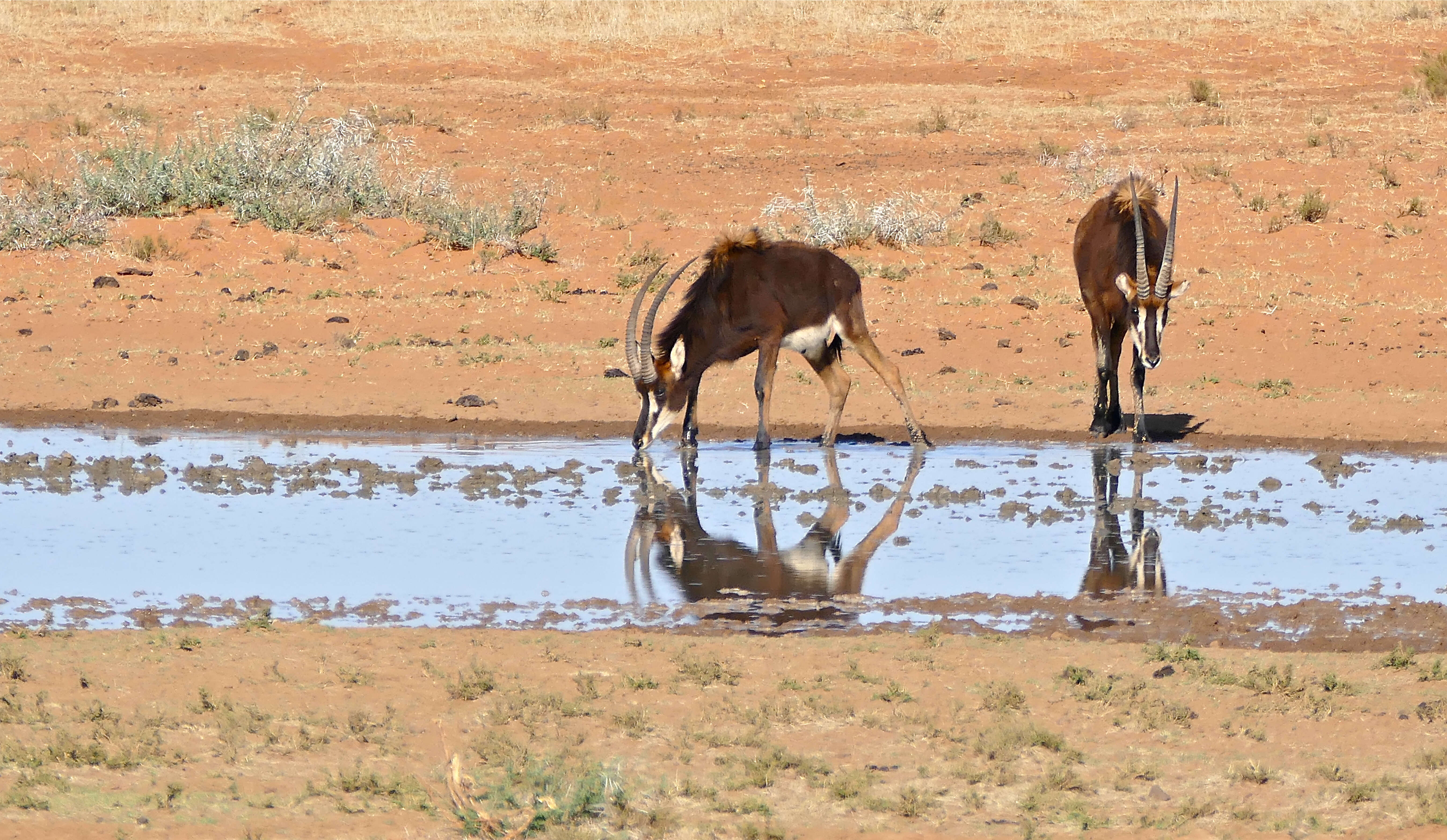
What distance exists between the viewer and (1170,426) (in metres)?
13.5

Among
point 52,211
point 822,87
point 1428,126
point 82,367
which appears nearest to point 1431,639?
point 82,367

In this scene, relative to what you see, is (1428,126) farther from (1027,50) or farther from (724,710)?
(724,710)

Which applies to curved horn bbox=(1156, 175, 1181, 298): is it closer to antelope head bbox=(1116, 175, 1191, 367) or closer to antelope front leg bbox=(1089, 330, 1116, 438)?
antelope head bbox=(1116, 175, 1191, 367)

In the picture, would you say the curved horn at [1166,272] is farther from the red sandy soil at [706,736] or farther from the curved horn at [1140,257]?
the red sandy soil at [706,736]

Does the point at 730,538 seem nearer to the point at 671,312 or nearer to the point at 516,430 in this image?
the point at 516,430

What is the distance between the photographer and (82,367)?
1554 centimetres

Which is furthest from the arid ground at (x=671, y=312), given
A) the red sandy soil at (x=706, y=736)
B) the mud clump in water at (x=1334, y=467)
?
the mud clump in water at (x=1334, y=467)

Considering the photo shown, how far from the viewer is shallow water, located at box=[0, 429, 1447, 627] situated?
26.2ft

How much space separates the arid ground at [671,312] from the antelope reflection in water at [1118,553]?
137cm

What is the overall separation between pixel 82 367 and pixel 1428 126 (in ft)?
66.2

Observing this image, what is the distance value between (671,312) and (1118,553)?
9.68m

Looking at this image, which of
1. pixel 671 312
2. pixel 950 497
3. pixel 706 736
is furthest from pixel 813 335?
pixel 706 736

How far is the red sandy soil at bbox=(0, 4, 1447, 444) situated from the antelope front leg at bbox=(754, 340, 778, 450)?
132cm

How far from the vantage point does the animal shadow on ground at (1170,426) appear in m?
13.1
